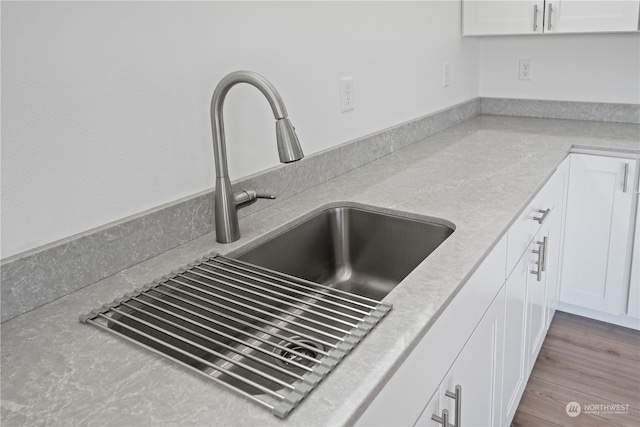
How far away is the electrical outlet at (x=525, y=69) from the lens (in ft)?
8.77

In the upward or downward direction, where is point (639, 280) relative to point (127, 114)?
downward

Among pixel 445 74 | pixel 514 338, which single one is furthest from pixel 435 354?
pixel 445 74

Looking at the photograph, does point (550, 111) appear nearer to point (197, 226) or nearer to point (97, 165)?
point (197, 226)

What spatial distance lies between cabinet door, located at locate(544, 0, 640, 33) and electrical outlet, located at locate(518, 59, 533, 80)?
354 millimetres

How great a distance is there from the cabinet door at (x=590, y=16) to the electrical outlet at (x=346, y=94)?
3.61 ft

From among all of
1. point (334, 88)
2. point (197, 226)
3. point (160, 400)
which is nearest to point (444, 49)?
point (334, 88)

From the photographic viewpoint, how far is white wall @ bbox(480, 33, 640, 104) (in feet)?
8.01

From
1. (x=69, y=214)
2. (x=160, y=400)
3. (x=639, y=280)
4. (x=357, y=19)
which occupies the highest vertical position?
(x=357, y=19)

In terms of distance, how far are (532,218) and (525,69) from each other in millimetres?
1398

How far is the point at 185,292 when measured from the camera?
3.24ft

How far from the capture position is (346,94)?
1.78m

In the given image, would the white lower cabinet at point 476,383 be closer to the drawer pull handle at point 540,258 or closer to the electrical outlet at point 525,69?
the drawer pull handle at point 540,258

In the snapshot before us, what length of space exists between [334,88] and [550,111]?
1458 mm

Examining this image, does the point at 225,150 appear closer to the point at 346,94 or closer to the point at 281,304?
the point at 281,304
